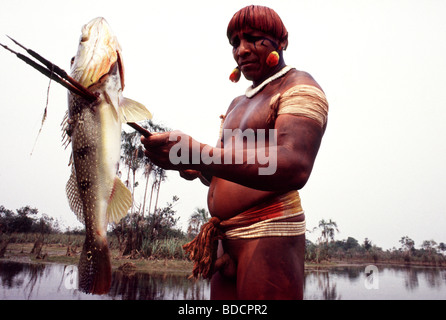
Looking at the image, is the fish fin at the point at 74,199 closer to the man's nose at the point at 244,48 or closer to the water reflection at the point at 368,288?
the man's nose at the point at 244,48

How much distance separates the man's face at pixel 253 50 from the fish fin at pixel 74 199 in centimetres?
134

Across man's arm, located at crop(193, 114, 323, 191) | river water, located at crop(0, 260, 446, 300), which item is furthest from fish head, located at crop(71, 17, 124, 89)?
river water, located at crop(0, 260, 446, 300)

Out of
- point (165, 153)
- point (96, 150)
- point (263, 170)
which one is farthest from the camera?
point (96, 150)

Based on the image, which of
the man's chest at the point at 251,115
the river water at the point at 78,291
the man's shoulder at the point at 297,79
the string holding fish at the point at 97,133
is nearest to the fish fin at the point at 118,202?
the string holding fish at the point at 97,133

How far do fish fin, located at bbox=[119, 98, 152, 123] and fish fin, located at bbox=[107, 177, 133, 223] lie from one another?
391 mm

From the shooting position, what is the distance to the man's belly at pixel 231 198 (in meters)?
1.85

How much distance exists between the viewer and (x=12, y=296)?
9.06 m

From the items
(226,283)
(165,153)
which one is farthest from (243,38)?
(226,283)

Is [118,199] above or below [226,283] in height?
above

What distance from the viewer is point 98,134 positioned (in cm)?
171

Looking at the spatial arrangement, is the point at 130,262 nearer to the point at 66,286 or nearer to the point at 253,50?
the point at 66,286

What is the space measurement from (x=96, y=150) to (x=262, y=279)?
3.67 ft

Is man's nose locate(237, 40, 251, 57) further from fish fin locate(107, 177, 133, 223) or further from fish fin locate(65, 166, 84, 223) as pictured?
fish fin locate(65, 166, 84, 223)
